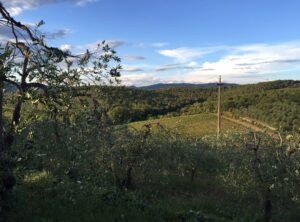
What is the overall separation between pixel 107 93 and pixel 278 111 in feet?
230

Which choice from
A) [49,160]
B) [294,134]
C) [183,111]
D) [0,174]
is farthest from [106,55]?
[183,111]

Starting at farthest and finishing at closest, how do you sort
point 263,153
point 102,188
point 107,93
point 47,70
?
point 263,153
point 102,188
point 107,93
point 47,70

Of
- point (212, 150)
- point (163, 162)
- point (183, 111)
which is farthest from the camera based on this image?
point (183, 111)

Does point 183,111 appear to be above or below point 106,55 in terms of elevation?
below

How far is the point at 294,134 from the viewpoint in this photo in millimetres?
14609

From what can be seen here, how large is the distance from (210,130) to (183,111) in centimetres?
1695

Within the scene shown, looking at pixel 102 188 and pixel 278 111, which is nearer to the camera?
pixel 102 188

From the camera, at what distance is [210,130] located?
235ft

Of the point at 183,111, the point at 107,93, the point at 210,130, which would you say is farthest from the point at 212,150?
the point at 183,111

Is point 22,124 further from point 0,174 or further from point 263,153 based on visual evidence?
point 263,153

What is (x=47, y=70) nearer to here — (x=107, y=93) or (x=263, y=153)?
(x=107, y=93)

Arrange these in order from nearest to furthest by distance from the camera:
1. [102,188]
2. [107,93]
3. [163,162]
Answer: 1. [107,93]
2. [102,188]
3. [163,162]

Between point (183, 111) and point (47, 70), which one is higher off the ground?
point (47, 70)

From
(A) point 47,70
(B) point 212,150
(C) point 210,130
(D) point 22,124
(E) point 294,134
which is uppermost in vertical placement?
(A) point 47,70
